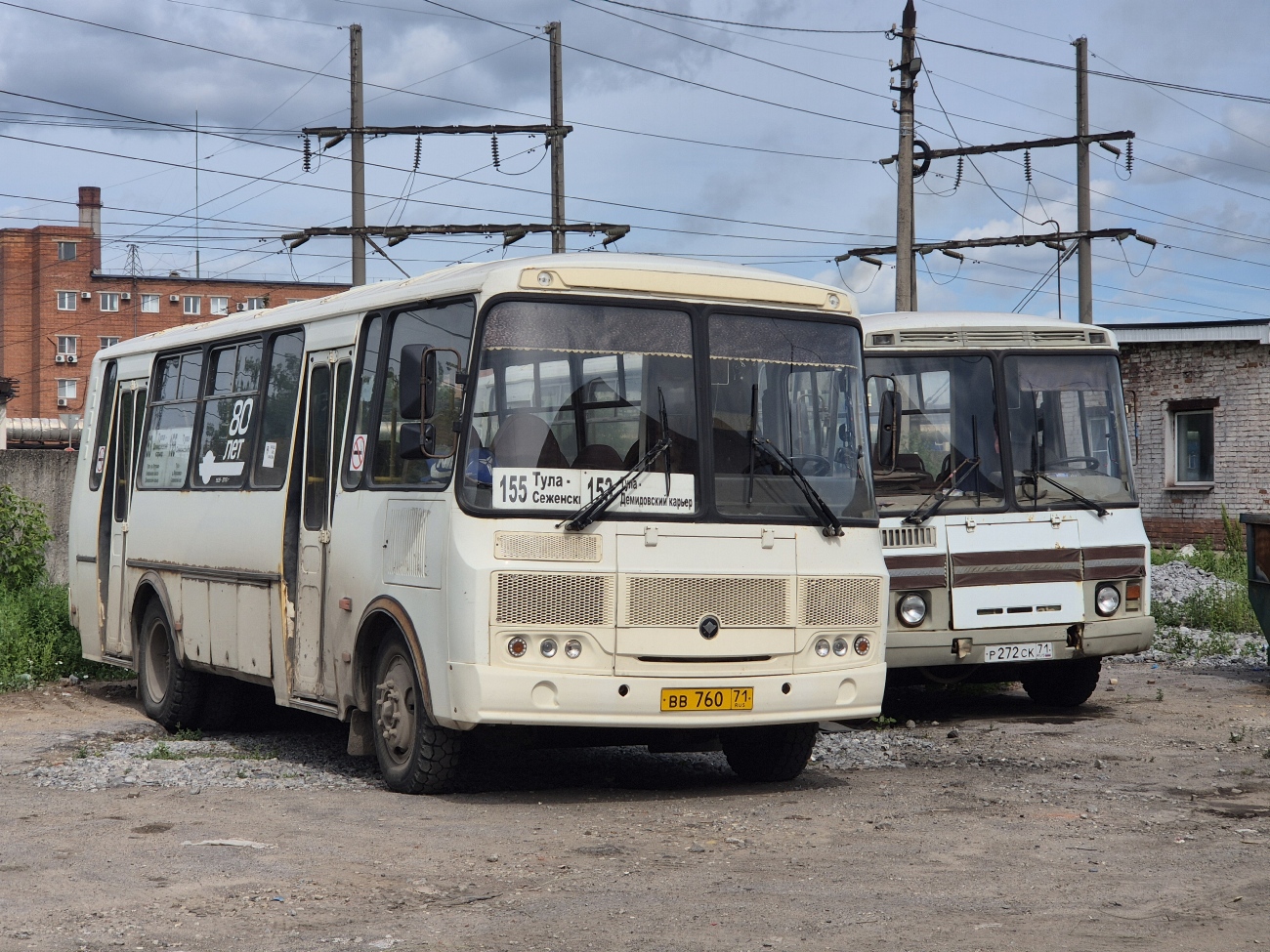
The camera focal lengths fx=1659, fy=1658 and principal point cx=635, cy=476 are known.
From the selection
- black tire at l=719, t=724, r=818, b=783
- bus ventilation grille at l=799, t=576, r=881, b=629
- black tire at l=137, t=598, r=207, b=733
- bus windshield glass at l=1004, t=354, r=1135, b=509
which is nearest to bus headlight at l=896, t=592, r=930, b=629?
bus windshield glass at l=1004, t=354, r=1135, b=509

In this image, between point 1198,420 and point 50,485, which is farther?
point 1198,420

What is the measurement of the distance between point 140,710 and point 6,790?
4165 millimetres

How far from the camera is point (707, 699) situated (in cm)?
850

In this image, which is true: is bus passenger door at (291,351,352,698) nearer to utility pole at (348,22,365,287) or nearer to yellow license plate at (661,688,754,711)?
yellow license plate at (661,688,754,711)

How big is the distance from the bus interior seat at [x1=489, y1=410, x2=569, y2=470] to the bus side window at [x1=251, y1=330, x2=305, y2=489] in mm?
2563

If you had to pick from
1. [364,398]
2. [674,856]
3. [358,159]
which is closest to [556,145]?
[358,159]

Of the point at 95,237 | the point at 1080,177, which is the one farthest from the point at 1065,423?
the point at 95,237

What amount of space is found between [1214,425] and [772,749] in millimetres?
21116

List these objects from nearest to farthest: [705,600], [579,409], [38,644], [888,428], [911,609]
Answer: [579,409], [705,600], [888,428], [911,609], [38,644]

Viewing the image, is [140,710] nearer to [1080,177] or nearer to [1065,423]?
[1065,423]

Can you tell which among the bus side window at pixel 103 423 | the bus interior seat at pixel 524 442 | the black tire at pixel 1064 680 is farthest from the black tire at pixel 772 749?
the bus side window at pixel 103 423

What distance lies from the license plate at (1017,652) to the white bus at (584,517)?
325 cm

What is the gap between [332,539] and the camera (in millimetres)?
9758

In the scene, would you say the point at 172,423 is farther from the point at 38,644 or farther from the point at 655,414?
the point at 655,414
